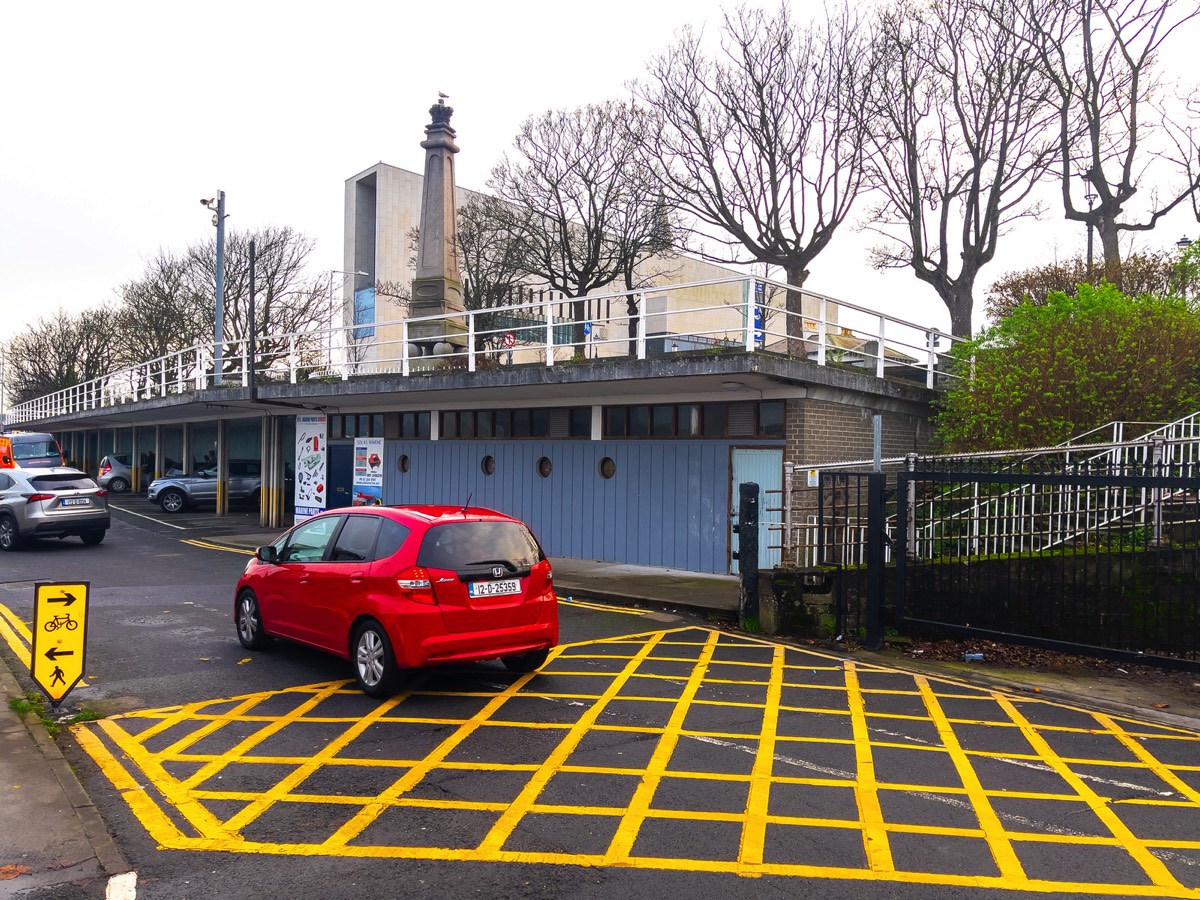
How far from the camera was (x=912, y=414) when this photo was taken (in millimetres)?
16156

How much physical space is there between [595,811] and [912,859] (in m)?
1.64

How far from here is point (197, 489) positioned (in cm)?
2862

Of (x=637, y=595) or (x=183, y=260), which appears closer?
(x=637, y=595)

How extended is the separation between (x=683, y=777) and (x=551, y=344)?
32.3ft

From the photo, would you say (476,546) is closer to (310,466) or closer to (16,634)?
(16,634)

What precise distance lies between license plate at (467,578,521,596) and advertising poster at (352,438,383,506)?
12960 millimetres

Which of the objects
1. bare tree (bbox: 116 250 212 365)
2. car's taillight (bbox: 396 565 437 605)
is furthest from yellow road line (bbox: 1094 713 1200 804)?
bare tree (bbox: 116 250 212 365)

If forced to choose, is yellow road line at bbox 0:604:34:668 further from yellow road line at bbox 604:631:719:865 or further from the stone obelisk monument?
the stone obelisk monument

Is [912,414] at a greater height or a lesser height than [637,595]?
greater

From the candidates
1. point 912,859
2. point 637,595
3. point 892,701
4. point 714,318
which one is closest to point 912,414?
point 637,595

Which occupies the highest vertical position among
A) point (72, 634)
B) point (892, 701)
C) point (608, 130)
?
point (608, 130)

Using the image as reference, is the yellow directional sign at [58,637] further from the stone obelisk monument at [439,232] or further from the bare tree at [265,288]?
the bare tree at [265,288]

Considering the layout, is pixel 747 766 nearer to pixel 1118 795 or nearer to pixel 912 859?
pixel 912 859

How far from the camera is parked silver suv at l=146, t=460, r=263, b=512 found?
28469mm
